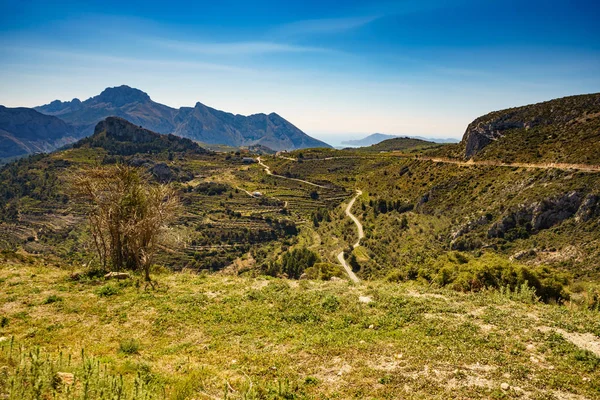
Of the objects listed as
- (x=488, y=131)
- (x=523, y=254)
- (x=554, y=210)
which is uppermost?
(x=488, y=131)

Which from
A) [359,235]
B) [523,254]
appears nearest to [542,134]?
[523,254]

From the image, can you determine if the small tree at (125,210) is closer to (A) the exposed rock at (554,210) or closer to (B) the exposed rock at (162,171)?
(A) the exposed rock at (554,210)

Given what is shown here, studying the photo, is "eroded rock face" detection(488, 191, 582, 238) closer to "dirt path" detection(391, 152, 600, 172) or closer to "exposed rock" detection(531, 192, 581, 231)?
"exposed rock" detection(531, 192, 581, 231)

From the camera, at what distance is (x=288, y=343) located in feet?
37.2

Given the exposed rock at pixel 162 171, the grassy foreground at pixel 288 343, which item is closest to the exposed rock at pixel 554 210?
the grassy foreground at pixel 288 343

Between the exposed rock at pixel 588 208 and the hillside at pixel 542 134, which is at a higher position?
the hillside at pixel 542 134

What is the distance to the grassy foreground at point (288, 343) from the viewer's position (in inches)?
317

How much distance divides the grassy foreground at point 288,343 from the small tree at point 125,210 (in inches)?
145

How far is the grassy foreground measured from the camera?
317 inches

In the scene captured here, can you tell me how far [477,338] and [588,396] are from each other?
3.21 metres

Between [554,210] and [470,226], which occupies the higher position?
[554,210]

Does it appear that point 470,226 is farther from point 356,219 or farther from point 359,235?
point 356,219

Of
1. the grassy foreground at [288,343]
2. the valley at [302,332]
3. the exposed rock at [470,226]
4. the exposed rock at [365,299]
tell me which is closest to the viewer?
the grassy foreground at [288,343]

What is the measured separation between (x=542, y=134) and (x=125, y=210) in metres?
96.8
